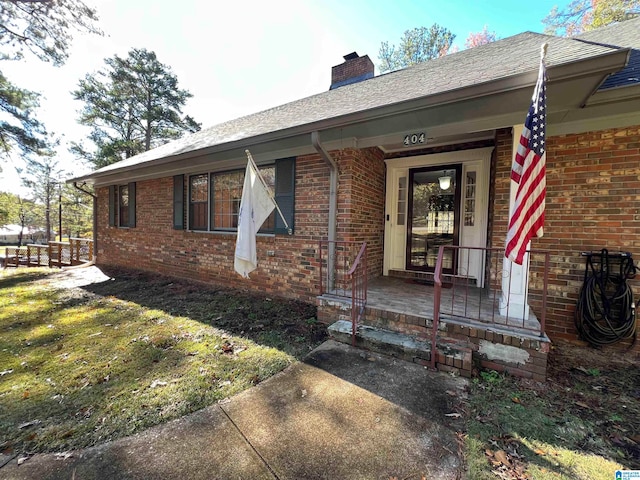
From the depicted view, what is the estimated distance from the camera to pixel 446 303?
3686 millimetres

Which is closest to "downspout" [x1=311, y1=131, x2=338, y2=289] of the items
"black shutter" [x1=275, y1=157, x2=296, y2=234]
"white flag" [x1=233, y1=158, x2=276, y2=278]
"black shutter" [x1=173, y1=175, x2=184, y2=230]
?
"black shutter" [x1=275, y1=157, x2=296, y2=234]

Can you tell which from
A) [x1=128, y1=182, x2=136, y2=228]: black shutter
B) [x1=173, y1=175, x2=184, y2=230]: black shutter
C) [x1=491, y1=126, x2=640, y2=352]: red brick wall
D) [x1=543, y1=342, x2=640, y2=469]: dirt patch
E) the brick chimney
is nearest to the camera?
[x1=543, y1=342, x2=640, y2=469]: dirt patch

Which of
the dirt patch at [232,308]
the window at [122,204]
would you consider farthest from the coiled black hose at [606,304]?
the window at [122,204]

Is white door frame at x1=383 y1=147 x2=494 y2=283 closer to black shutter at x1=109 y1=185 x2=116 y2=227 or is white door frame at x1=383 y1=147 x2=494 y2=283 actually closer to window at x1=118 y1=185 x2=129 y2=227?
window at x1=118 y1=185 x2=129 y2=227

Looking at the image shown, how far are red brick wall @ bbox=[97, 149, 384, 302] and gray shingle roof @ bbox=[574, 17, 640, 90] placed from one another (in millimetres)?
2909

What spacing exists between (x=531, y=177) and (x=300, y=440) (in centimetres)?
272

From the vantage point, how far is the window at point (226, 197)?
489 centimetres

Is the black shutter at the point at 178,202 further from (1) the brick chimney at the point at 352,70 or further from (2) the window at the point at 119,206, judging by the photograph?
(1) the brick chimney at the point at 352,70

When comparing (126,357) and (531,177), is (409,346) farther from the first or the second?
(126,357)

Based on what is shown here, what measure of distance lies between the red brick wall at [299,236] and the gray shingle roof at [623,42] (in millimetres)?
2909

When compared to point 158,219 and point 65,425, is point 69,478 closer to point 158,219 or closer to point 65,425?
point 65,425

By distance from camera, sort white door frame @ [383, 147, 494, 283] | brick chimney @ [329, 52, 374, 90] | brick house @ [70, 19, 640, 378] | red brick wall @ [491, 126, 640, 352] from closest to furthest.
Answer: brick house @ [70, 19, 640, 378] < red brick wall @ [491, 126, 640, 352] < white door frame @ [383, 147, 494, 283] < brick chimney @ [329, 52, 374, 90]

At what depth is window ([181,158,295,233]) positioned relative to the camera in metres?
4.89

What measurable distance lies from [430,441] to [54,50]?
14.5m
